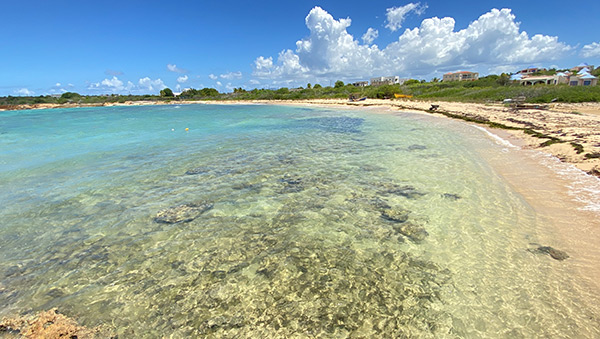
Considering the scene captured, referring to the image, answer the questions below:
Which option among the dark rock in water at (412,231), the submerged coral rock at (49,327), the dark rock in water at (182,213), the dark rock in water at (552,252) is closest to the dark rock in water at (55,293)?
the submerged coral rock at (49,327)

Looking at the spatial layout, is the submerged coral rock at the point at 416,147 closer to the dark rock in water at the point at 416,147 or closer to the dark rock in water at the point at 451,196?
the dark rock in water at the point at 416,147

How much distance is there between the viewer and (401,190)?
7.87 m

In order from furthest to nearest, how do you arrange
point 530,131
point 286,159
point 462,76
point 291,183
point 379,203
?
point 462,76 → point 530,131 → point 286,159 → point 291,183 → point 379,203

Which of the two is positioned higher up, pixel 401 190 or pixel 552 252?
pixel 401 190

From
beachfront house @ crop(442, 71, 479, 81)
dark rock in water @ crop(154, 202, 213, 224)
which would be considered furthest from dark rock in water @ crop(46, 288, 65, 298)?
beachfront house @ crop(442, 71, 479, 81)

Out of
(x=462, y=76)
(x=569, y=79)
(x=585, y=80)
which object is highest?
(x=462, y=76)

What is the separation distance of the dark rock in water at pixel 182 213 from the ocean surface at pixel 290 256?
0.05m

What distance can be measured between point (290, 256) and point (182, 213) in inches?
128

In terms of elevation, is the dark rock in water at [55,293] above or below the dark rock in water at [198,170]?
below

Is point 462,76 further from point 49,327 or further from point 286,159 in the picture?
point 49,327

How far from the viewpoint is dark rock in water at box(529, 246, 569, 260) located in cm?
461

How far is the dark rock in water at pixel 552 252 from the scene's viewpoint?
461 cm

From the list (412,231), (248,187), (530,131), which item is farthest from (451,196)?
(530,131)

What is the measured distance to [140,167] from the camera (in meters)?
10.9
